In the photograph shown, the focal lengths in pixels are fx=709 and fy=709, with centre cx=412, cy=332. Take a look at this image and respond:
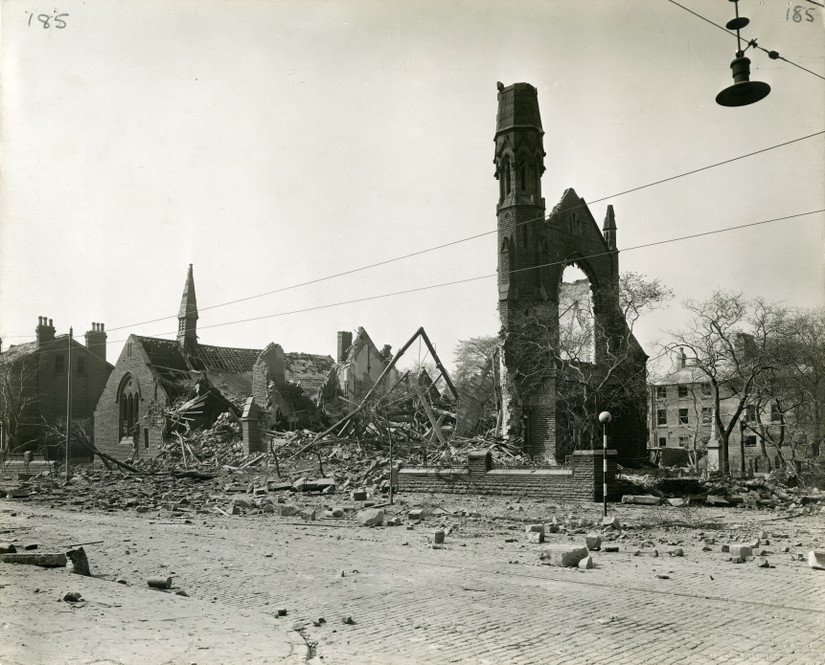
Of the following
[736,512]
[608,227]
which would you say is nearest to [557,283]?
[608,227]

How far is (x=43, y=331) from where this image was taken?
4588 centimetres

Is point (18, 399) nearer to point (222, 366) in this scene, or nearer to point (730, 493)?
point (222, 366)

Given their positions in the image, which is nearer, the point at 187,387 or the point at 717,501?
the point at 717,501

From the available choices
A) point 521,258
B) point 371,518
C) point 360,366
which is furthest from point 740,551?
point 360,366

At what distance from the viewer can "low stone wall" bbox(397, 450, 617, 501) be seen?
59.1 ft

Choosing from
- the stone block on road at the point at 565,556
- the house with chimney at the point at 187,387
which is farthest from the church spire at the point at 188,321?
the stone block on road at the point at 565,556

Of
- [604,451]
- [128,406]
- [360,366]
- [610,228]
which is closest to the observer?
[604,451]

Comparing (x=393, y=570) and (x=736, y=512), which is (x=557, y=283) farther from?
(x=393, y=570)

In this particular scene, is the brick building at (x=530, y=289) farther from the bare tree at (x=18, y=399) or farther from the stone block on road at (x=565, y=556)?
the bare tree at (x=18, y=399)

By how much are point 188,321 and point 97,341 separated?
9.27m

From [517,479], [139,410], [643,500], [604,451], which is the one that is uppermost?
[139,410]

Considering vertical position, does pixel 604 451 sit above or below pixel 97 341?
below

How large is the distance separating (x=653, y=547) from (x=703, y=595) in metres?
3.72

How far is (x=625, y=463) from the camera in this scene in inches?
1257
